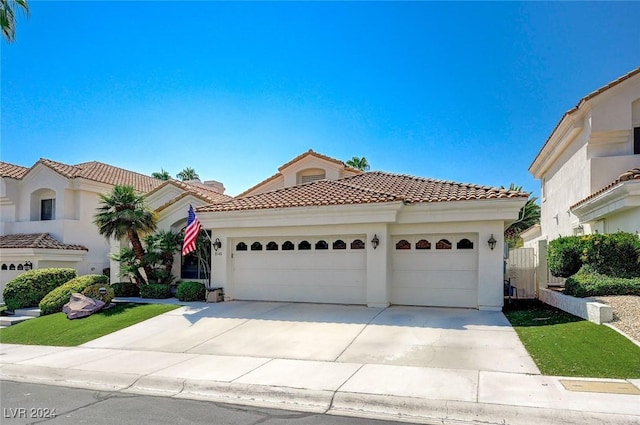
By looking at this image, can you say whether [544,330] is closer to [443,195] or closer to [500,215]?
[500,215]

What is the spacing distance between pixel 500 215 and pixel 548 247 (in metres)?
3.14

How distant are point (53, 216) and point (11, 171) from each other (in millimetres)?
5127

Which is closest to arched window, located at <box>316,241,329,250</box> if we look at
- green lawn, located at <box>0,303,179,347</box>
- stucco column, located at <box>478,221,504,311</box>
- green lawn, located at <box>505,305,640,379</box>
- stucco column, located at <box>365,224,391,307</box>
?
stucco column, located at <box>365,224,391,307</box>

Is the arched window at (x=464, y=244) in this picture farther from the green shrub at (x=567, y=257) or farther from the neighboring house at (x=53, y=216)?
the neighboring house at (x=53, y=216)

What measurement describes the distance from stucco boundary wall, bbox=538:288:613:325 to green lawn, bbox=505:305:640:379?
0.54 ft

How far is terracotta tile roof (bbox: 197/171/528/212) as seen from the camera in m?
13.0

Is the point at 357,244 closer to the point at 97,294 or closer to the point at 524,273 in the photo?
the point at 524,273

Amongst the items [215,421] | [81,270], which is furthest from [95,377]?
[81,270]

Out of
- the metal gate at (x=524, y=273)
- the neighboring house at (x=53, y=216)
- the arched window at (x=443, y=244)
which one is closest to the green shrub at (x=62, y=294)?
the neighboring house at (x=53, y=216)

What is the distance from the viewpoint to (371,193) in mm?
14023

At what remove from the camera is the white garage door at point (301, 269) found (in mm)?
13852

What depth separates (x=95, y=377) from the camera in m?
8.28

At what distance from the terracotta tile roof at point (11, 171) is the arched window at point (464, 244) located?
86.0 ft

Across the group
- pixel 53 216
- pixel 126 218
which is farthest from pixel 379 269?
pixel 53 216
